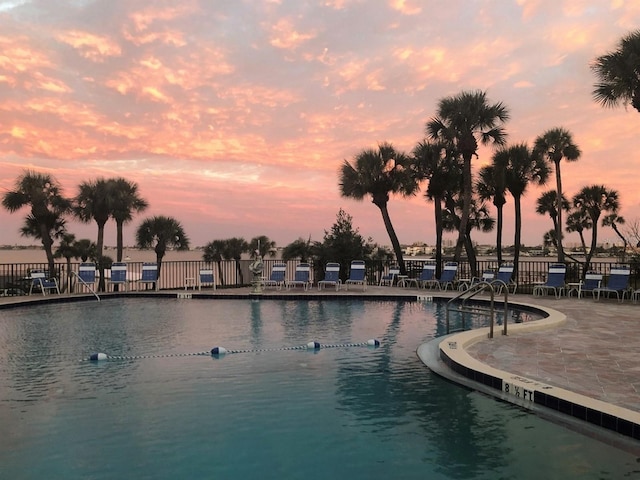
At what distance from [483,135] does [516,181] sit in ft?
13.6

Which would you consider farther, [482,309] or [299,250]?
[299,250]

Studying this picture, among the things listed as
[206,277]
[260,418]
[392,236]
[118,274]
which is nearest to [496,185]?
[392,236]

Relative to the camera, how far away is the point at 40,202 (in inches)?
713

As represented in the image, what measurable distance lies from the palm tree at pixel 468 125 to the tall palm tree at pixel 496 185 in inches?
139

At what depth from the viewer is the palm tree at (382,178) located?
20.8m

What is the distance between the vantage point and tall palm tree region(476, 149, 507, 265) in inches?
920

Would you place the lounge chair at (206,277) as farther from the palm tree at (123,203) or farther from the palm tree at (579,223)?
the palm tree at (579,223)

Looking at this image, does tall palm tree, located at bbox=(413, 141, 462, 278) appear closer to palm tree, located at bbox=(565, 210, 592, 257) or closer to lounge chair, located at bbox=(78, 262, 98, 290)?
lounge chair, located at bbox=(78, 262, 98, 290)

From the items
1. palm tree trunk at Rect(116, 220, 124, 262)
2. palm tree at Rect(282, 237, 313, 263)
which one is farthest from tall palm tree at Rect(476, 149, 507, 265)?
palm tree trunk at Rect(116, 220, 124, 262)

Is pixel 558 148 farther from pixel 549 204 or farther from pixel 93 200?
pixel 93 200

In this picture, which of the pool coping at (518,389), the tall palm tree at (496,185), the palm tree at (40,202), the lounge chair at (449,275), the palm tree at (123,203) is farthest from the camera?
the tall palm tree at (496,185)

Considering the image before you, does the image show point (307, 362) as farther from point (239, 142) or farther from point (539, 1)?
point (239, 142)

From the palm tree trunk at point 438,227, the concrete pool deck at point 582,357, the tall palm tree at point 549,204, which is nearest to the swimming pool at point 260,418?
the concrete pool deck at point 582,357

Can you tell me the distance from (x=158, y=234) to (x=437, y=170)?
13291mm
